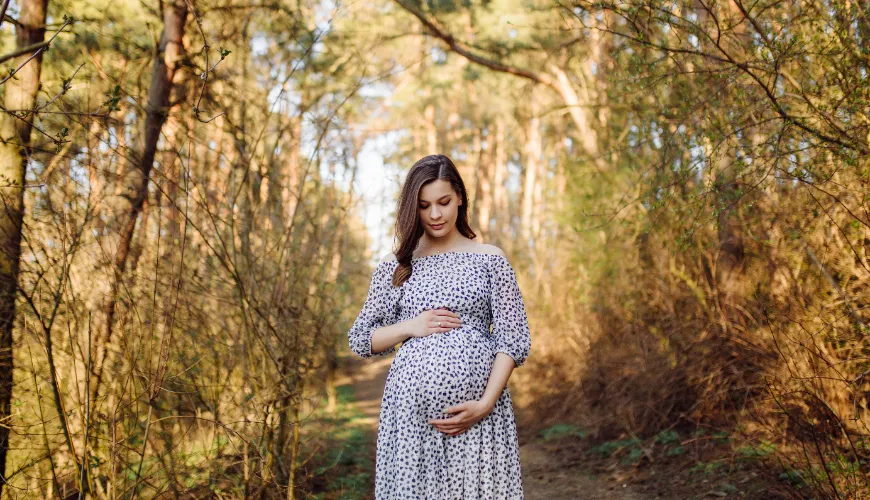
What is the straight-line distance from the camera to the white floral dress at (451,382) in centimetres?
253

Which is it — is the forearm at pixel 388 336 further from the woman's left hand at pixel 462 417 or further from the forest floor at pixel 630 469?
the forest floor at pixel 630 469

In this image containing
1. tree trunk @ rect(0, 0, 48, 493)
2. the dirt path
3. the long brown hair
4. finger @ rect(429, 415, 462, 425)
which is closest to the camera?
finger @ rect(429, 415, 462, 425)

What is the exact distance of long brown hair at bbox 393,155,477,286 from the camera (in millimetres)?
2742

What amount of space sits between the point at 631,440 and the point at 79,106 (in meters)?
5.10

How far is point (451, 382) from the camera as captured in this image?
2.53 m

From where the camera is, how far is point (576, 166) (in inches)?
343

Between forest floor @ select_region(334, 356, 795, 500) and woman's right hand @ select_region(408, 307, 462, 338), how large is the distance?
1.96 m

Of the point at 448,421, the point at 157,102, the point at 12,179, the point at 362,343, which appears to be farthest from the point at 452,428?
the point at 157,102

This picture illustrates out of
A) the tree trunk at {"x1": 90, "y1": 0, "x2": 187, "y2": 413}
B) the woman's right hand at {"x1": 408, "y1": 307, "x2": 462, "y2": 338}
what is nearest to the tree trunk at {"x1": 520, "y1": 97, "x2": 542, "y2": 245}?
the tree trunk at {"x1": 90, "y1": 0, "x2": 187, "y2": 413}

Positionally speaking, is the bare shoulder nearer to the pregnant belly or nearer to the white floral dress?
the white floral dress

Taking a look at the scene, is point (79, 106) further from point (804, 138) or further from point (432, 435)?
point (804, 138)

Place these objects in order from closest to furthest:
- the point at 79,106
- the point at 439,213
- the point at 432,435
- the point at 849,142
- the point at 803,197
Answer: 1. the point at 432,435
2. the point at 439,213
3. the point at 849,142
4. the point at 79,106
5. the point at 803,197

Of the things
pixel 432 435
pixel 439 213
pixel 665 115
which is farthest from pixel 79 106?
pixel 665 115

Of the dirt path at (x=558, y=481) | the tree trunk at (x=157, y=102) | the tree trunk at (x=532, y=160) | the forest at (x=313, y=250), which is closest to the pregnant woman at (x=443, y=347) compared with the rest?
the forest at (x=313, y=250)
